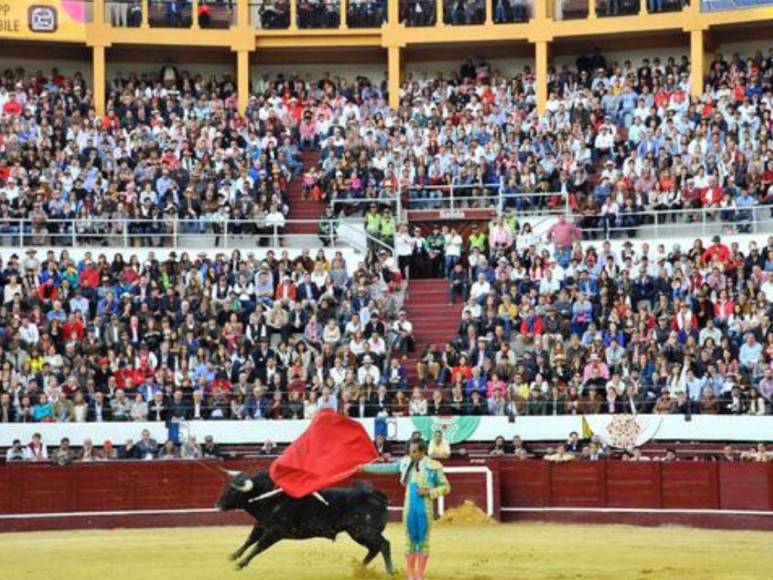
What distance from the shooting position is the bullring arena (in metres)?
22.1

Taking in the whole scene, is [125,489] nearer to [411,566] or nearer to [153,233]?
[153,233]

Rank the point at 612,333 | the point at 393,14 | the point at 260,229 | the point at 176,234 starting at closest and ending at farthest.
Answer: the point at 612,333
the point at 176,234
the point at 260,229
the point at 393,14

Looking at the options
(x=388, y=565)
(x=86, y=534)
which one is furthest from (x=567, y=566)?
(x=86, y=534)

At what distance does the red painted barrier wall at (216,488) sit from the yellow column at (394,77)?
41.1 feet

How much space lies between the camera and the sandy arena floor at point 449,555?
18.0 metres

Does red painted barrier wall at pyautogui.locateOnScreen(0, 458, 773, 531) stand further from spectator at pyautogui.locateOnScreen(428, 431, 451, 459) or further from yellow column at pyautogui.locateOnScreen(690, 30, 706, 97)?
yellow column at pyautogui.locateOnScreen(690, 30, 706, 97)

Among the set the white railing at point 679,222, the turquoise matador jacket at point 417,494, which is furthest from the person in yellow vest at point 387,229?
the turquoise matador jacket at point 417,494

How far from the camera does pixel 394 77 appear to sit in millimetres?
35688

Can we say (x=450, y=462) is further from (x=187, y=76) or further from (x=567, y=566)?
(x=187, y=76)

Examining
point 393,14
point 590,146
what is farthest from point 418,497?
point 393,14

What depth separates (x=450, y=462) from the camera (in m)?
24.4

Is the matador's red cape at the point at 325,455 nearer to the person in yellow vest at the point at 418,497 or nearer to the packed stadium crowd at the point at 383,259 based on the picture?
the person in yellow vest at the point at 418,497

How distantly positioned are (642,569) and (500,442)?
22.4 feet

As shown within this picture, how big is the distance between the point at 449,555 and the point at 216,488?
5.33 metres
